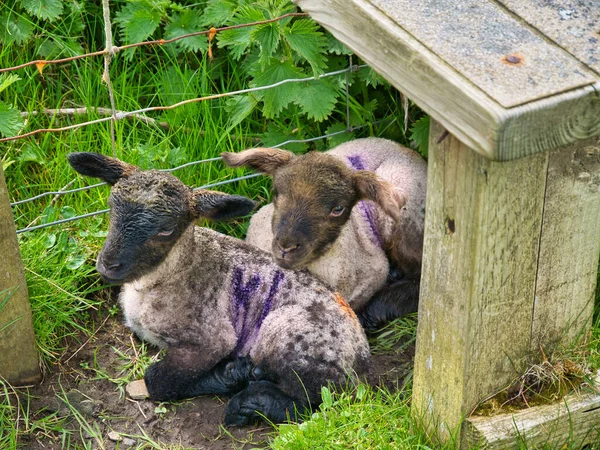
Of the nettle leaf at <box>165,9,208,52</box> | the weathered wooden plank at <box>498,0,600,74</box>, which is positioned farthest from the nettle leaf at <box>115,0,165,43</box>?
the weathered wooden plank at <box>498,0,600,74</box>

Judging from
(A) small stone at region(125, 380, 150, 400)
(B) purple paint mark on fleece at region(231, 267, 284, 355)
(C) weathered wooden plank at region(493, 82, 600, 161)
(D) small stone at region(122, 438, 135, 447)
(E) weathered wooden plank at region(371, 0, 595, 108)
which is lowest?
(D) small stone at region(122, 438, 135, 447)

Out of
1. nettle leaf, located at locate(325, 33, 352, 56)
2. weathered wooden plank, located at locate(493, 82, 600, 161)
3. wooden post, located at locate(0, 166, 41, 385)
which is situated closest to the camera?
weathered wooden plank, located at locate(493, 82, 600, 161)

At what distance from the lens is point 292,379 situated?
5098mm

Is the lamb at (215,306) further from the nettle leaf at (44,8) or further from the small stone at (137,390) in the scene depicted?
the nettle leaf at (44,8)

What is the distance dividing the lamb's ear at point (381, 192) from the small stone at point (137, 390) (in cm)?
178

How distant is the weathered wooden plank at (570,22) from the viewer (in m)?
3.34

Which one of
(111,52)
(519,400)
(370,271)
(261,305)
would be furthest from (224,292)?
(519,400)

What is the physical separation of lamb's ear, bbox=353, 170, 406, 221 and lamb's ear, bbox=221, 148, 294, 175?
Answer: 495 mm

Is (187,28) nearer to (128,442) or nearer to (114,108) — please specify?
(114,108)

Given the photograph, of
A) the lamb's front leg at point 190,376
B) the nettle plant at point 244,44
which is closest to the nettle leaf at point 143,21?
the nettle plant at point 244,44

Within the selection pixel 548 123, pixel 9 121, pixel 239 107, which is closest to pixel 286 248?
pixel 239 107

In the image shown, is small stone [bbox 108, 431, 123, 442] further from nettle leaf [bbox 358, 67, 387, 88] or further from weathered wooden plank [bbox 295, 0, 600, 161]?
nettle leaf [bbox 358, 67, 387, 88]

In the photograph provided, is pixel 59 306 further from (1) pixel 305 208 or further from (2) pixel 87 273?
(1) pixel 305 208

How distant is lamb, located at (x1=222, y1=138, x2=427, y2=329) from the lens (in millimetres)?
5410
